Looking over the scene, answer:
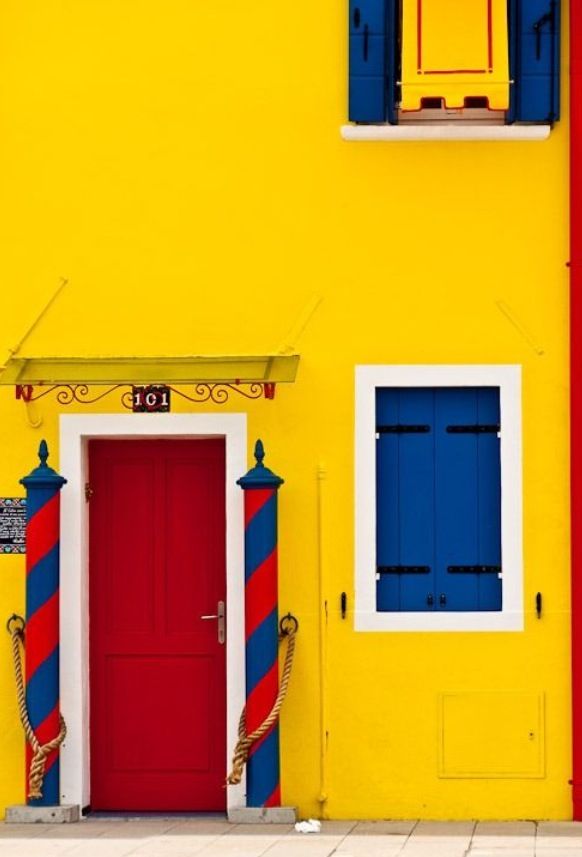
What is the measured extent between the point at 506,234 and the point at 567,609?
244 centimetres

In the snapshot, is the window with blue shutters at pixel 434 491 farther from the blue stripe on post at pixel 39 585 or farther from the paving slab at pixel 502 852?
the blue stripe on post at pixel 39 585

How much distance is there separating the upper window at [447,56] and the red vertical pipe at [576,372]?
0.13 m

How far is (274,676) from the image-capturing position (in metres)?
13.5

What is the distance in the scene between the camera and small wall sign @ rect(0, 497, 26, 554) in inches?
546

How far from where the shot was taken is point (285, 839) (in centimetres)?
1286

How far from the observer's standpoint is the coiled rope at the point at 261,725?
13398 mm

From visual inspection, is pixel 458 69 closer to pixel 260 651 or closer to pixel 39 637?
pixel 260 651

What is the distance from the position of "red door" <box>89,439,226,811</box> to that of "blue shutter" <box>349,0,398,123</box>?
7.78 feet

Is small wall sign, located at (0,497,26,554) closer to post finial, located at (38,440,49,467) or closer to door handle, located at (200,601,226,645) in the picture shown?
post finial, located at (38,440,49,467)

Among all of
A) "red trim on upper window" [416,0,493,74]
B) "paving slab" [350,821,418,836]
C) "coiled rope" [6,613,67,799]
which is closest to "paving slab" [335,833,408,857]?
"paving slab" [350,821,418,836]

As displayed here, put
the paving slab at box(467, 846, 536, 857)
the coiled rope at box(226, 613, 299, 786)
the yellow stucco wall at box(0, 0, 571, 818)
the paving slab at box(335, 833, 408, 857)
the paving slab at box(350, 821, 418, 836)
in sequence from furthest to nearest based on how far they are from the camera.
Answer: the yellow stucco wall at box(0, 0, 571, 818)
the coiled rope at box(226, 613, 299, 786)
the paving slab at box(350, 821, 418, 836)
the paving slab at box(335, 833, 408, 857)
the paving slab at box(467, 846, 536, 857)

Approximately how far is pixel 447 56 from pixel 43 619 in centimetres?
439

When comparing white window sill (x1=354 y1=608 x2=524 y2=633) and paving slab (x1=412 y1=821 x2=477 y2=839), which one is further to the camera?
white window sill (x1=354 y1=608 x2=524 y2=633)

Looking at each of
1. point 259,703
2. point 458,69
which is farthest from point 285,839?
point 458,69
